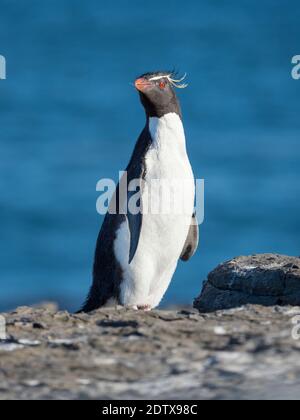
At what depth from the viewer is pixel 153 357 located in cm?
567

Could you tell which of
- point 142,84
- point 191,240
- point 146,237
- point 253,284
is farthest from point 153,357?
point 191,240

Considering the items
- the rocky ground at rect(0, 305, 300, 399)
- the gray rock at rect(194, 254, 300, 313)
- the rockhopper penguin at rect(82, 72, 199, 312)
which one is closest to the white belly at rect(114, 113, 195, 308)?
the rockhopper penguin at rect(82, 72, 199, 312)

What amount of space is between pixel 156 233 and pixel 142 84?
1.04m

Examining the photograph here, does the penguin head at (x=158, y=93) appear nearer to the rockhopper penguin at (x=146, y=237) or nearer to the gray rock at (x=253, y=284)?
the rockhopper penguin at (x=146, y=237)

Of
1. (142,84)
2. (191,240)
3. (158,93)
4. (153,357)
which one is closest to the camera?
(153,357)

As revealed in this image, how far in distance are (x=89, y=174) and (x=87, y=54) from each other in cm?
1174

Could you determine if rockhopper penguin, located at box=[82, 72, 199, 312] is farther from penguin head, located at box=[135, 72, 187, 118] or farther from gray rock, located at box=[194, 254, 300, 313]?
gray rock, located at box=[194, 254, 300, 313]

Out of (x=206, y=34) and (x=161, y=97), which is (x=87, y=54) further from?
(x=161, y=97)

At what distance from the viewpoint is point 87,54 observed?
36.1 metres

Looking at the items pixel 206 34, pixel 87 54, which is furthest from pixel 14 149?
pixel 206 34

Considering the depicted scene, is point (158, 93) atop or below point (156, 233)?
atop

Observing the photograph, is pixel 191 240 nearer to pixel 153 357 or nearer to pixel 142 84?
pixel 142 84

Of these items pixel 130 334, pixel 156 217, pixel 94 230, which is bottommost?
pixel 130 334
